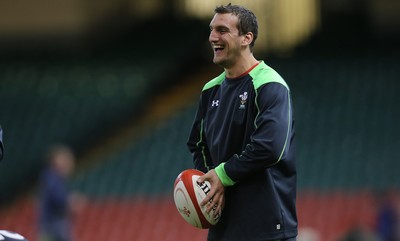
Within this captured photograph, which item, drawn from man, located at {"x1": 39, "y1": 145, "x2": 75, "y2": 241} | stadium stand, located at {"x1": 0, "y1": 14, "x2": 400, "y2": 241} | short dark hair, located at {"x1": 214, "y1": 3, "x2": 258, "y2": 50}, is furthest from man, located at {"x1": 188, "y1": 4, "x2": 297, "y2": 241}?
stadium stand, located at {"x1": 0, "y1": 14, "x2": 400, "y2": 241}

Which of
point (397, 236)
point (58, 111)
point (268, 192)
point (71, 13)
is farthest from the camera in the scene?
point (71, 13)

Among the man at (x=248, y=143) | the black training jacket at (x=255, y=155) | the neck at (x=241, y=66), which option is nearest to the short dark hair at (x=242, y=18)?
the man at (x=248, y=143)

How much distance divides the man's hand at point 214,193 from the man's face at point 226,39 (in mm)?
619

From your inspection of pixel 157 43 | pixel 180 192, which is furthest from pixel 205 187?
pixel 157 43

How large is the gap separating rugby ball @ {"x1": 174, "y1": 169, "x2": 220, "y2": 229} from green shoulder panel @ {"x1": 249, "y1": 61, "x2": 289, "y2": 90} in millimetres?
611

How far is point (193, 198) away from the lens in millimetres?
5250

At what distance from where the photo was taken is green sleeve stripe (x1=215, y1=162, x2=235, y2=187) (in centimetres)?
511

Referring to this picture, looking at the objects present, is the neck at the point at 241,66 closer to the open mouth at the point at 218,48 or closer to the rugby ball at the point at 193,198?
the open mouth at the point at 218,48

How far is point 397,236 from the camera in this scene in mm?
12359

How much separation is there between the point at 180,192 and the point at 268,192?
51 cm

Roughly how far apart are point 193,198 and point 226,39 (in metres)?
0.88

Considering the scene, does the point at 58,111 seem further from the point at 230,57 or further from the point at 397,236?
the point at 230,57

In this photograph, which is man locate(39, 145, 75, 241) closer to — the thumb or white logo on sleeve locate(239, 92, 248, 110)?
the thumb

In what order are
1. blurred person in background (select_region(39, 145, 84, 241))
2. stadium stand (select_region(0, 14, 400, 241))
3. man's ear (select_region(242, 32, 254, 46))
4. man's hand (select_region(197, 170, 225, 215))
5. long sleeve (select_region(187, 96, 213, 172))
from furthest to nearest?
stadium stand (select_region(0, 14, 400, 241))
blurred person in background (select_region(39, 145, 84, 241))
long sleeve (select_region(187, 96, 213, 172))
man's ear (select_region(242, 32, 254, 46))
man's hand (select_region(197, 170, 225, 215))
